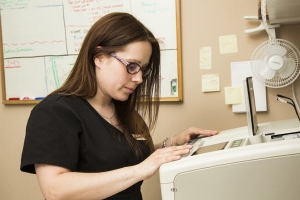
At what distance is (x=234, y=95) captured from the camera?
1.74 metres

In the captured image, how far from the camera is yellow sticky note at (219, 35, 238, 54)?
5.69ft

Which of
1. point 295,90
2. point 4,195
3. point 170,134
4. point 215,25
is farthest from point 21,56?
point 295,90

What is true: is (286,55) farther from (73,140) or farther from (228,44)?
(73,140)

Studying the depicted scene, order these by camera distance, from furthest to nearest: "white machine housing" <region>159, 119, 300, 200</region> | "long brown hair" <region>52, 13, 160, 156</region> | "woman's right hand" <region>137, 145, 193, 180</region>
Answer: "long brown hair" <region>52, 13, 160, 156</region> < "woman's right hand" <region>137, 145, 193, 180</region> < "white machine housing" <region>159, 119, 300, 200</region>

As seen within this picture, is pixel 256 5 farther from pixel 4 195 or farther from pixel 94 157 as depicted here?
pixel 4 195

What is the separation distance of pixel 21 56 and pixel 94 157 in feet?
4.13

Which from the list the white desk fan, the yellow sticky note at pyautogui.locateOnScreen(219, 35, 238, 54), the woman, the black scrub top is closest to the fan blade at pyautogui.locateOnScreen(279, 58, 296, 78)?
the white desk fan

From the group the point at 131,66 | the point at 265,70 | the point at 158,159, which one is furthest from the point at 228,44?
the point at 158,159

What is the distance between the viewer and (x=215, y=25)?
1759mm

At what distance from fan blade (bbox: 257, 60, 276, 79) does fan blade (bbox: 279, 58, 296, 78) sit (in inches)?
1.6

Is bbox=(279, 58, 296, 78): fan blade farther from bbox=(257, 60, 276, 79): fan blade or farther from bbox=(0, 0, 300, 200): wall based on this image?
bbox=(0, 0, 300, 200): wall

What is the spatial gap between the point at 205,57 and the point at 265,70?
0.34 m

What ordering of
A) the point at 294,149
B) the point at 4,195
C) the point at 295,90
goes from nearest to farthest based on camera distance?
the point at 294,149, the point at 295,90, the point at 4,195

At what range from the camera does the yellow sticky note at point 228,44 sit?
1.74 meters
